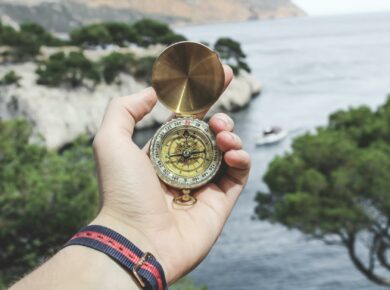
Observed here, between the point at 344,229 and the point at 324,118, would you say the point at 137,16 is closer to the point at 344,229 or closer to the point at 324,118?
the point at 324,118

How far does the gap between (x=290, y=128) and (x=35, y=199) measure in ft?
68.0

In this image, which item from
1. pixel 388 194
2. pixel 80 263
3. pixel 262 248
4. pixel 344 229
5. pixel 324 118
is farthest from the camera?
pixel 324 118

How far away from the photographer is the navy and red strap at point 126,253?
2.11 m

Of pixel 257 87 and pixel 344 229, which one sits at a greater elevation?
pixel 344 229

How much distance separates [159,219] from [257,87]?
36.8 meters

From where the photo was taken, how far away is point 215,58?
9.45 feet

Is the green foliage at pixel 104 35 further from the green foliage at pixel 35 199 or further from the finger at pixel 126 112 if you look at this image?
the finger at pixel 126 112

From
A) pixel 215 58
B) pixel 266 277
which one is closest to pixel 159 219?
pixel 215 58

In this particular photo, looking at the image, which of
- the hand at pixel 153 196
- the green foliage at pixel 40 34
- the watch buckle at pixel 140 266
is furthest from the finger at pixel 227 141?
the green foliage at pixel 40 34

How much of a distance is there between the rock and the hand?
68.1ft

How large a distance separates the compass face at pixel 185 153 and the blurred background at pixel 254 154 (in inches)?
108

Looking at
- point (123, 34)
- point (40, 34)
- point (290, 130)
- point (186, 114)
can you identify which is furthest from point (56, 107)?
point (186, 114)

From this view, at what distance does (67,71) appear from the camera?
27672mm

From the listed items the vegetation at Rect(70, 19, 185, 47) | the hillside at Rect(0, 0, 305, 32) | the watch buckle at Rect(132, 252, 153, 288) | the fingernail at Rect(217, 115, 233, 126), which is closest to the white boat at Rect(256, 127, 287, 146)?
the vegetation at Rect(70, 19, 185, 47)
